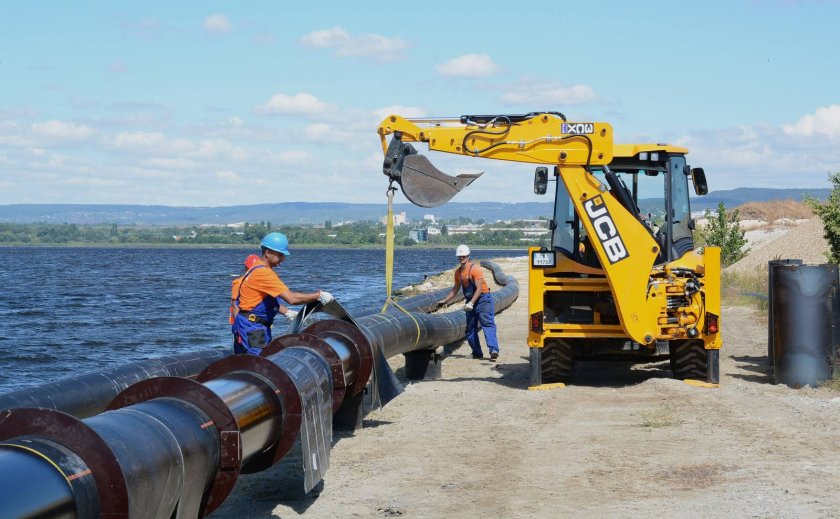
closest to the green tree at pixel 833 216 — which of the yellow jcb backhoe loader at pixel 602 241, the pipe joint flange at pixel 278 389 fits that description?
the yellow jcb backhoe loader at pixel 602 241

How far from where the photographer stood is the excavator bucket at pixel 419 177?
12211 millimetres

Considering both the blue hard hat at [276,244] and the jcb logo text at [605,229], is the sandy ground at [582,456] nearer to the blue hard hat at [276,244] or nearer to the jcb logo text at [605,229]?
the jcb logo text at [605,229]

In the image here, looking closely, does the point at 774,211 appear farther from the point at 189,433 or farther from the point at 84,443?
the point at 84,443

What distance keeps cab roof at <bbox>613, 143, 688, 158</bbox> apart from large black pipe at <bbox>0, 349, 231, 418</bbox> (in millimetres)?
5887

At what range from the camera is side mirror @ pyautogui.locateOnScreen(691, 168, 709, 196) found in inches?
525

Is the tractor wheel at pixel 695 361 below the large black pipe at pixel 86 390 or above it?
below

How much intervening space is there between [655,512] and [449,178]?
559cm

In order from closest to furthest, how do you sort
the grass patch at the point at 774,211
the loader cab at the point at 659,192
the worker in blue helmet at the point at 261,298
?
the worker in blue helmet at the point at 261,298 < the loader cab at the point at 659,192 < the grass patch at the point at 774,211

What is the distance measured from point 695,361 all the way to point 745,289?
16786mm

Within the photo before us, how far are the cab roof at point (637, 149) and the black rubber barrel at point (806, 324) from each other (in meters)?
1.93

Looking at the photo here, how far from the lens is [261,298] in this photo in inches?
376

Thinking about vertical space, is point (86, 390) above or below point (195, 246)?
above

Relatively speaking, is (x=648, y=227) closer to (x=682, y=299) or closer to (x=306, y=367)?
(x=682, y=299)

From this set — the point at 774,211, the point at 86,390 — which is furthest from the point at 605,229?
the point at 774,211
